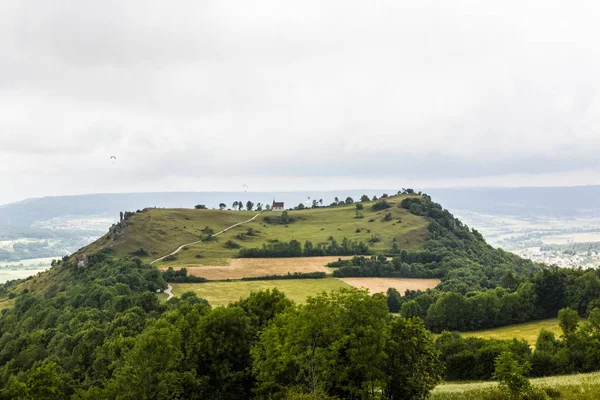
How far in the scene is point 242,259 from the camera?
18200 centimetres

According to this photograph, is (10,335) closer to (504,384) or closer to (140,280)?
(140,280)

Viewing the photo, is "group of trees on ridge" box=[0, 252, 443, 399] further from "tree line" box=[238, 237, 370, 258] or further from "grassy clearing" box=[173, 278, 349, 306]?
"tree line" box=[238, 237, 370, 258]

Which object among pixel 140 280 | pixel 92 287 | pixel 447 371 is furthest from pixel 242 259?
pixel 447 371

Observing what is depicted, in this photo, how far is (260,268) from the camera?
167 metres

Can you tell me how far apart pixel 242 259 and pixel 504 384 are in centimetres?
15406

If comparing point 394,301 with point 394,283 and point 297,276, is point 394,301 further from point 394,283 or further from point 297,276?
point 297,276

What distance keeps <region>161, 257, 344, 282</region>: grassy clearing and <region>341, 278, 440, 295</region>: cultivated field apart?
15.5 m

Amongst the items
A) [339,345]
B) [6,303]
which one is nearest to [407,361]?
[339,345]

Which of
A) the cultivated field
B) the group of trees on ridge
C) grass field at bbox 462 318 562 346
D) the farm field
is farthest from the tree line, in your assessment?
the group of trees on ridge

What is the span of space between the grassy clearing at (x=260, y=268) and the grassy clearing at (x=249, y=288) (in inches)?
340

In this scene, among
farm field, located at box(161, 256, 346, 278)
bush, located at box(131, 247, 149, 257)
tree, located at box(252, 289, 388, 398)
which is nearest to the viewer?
tree, located at box(252, 289, 388, 398)

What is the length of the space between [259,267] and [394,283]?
51.1m

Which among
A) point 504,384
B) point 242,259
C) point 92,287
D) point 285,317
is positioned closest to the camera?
point 504,384

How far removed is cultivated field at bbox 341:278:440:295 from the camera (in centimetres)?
14725
